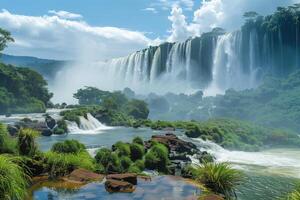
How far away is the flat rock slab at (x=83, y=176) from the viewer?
2014 centimetres

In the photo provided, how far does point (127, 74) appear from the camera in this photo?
404ft

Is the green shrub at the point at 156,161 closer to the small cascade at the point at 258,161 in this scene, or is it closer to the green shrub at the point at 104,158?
the green shrub at the point at 104,158

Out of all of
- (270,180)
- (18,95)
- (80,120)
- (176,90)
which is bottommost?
(270,180)

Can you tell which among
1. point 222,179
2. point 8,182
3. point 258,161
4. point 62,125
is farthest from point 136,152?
point 62,125

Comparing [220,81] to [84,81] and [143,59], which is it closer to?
[143,59]

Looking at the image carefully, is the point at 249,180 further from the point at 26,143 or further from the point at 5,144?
the point at 5,144

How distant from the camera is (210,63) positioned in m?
120

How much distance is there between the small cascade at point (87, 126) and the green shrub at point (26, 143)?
33.8 meters

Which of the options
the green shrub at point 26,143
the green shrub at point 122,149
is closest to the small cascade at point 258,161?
the green shrub at point 122,149

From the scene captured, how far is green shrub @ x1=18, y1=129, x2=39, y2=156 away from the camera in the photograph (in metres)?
20.7

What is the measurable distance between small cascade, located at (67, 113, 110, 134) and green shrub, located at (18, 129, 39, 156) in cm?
3378

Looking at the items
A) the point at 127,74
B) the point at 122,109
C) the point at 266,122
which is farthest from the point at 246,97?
the point at 127,74

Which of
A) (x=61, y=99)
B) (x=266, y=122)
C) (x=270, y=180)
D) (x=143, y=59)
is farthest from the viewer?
(x=61, y=99)

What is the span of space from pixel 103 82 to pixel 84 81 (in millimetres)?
19571
